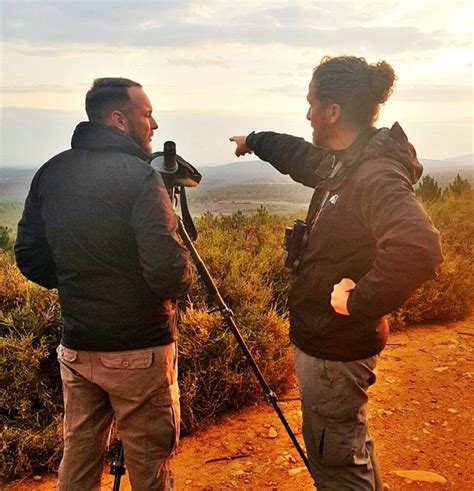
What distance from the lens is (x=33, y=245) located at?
2.69m

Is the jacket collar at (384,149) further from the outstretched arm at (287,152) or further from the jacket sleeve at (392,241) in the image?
the outstretched arm at (287,152)

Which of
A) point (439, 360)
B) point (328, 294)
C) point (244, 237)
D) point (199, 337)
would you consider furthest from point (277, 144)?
point (244, 237)

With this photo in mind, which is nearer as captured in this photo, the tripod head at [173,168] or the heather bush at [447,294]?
the tripod head at [173,168]

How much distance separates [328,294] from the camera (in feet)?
7.93

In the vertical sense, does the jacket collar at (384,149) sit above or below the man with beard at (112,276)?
above

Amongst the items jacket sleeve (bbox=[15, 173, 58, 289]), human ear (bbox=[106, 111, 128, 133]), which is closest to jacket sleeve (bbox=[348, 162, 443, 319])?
human ear (bbox=[106, 111, 128, 133])

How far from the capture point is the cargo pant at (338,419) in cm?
246

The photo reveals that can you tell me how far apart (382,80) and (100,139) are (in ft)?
3.98

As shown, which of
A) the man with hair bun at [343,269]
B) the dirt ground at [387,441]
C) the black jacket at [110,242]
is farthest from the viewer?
the dirt ground at [387,441]

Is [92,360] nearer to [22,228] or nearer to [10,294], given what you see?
[22,228]

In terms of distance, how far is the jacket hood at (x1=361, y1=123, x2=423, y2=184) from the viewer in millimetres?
2262

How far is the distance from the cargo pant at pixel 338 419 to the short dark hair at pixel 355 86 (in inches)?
41.3

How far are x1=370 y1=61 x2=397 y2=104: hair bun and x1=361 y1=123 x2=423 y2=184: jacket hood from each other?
167 millimetres

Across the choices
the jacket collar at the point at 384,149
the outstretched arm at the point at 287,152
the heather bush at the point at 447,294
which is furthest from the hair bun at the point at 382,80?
the heather bush at the point at 447,294
